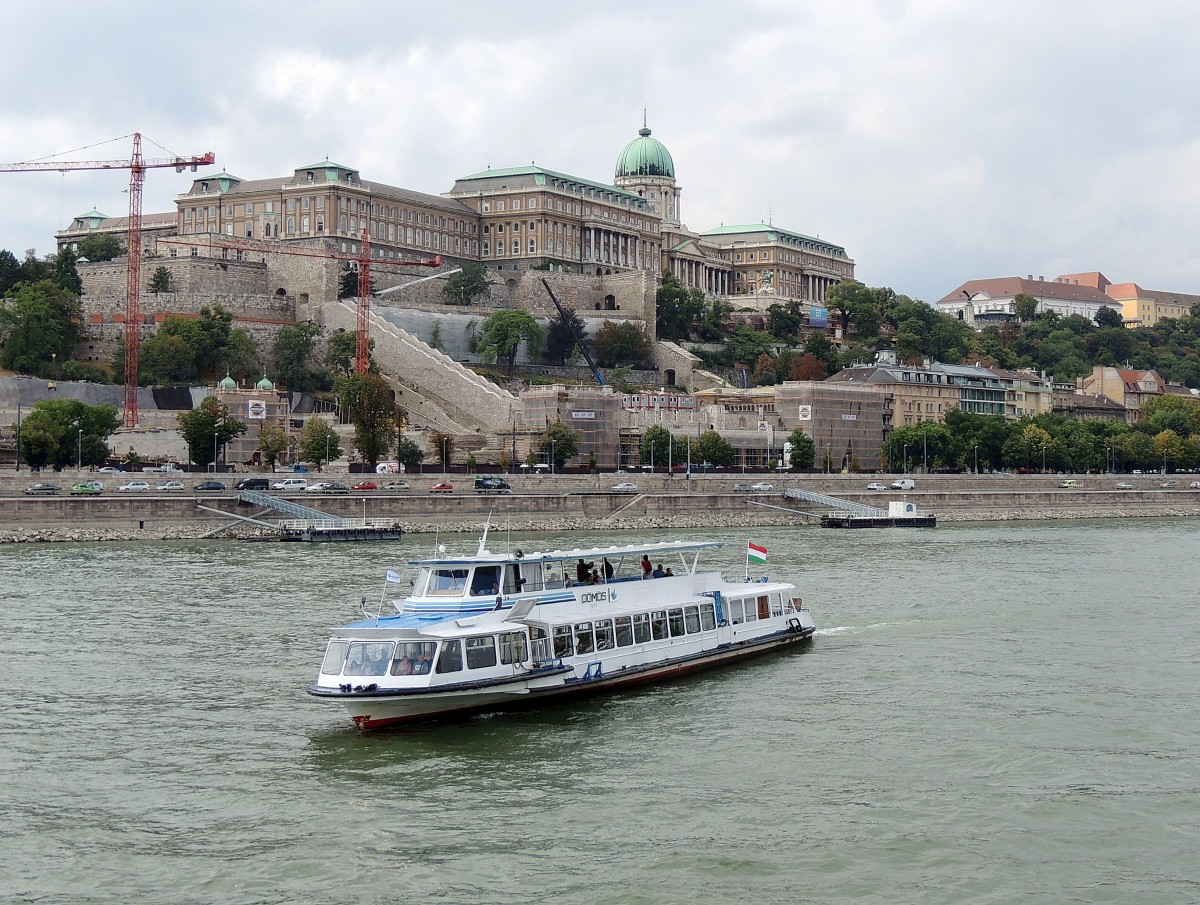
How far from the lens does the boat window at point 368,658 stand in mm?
24562

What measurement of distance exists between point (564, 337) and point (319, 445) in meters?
37.4

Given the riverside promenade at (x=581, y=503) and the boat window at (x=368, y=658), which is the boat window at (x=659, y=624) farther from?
the riverside promenade at (x=581, y=503)

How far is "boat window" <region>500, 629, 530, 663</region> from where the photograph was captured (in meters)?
26.0

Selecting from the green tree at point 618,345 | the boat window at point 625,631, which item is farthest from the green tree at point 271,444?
the boat window at point 625,631

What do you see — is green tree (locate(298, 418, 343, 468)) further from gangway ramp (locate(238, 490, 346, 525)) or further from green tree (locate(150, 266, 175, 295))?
green tree (locate(150, 266, 175, 295))

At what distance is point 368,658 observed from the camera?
24703mm

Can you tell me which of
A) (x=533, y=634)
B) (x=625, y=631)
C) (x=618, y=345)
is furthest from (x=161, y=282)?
(x=533, y=634)

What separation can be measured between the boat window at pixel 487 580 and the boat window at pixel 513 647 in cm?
157

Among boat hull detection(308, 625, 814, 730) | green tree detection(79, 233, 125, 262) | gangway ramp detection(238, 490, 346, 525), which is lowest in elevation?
boat hull detection(308, 625, 814, 730)

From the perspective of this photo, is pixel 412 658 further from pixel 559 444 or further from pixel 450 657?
pixel 559 444

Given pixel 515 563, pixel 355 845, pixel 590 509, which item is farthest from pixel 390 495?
pixel 355 845

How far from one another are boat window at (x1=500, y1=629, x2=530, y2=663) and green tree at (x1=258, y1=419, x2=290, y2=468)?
174 ft

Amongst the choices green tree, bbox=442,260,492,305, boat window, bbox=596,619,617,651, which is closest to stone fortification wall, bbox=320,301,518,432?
green tree, bbox=442,260,492,305

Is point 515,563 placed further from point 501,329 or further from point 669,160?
point 669,160
